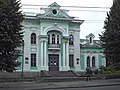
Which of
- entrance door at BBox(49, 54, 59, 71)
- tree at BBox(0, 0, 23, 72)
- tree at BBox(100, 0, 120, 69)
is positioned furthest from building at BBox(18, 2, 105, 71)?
tree at BBox(0, 0, 23, 72)

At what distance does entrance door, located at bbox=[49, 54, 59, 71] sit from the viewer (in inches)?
2053

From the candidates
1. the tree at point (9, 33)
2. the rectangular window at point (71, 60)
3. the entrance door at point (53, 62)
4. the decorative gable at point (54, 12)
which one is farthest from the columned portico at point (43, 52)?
the tree at point (9, 33)

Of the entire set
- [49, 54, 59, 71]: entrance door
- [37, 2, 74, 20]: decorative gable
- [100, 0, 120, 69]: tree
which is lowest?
[49, 54, 59, 71]: entrance door

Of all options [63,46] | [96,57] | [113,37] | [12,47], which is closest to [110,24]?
[113,37]

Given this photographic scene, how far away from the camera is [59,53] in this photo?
173ft

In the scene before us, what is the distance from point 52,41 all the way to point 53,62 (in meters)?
4.17

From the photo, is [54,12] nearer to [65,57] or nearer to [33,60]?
[65,57]

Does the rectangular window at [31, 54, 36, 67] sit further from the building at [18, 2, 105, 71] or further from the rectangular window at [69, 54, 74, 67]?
the rectangular window at [69, 54, 74, 67]

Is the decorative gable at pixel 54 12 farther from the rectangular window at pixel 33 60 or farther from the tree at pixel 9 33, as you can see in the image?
the tree at pixel 9 33

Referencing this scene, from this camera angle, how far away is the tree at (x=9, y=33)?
86.0ft

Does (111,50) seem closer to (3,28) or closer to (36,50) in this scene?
(3,28)

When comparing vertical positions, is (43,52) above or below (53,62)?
above

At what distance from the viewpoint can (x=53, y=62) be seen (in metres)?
52.3

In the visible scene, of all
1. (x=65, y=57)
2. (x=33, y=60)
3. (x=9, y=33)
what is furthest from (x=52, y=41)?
(x=9, y=33)
